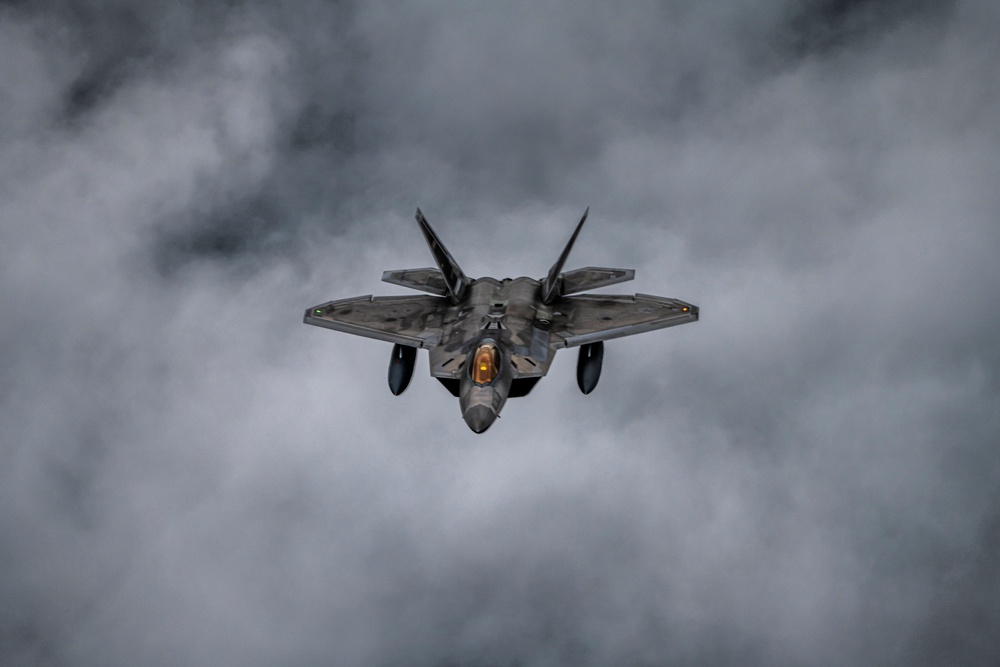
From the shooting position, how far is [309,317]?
140 ft

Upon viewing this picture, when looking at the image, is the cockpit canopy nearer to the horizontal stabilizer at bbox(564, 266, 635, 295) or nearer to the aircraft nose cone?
the aircraft nose cone

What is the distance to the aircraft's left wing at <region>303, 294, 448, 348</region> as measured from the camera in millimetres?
41281

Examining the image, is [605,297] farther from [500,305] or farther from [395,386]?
[395,386]

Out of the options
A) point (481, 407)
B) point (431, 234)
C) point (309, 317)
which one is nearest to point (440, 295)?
point (431, 234)

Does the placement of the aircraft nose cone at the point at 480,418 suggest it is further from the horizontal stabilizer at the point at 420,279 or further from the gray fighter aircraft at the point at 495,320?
the horizontal stabilizer at the point at 420,279

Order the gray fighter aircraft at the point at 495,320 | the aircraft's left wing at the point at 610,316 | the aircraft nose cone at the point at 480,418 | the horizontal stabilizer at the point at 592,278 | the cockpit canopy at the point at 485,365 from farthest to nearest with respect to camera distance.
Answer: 1. the horizontal stabilizer at the point at 592,278
2. the aircraft's left wing at the point at 610,316
3. the gray fighter aircraft at the point at 495,320
4. the cockpit canopy at the point at 485,365
5. the aircraft nose cone at the point at 480,418

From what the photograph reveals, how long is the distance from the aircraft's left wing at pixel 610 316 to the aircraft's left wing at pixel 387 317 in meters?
5.15

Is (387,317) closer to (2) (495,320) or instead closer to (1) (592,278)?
(2) (495,320)

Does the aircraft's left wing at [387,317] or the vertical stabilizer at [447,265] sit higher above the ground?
the vertical stabilizer at [447,265]

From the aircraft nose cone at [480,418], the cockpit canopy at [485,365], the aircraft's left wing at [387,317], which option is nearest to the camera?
the aircraft nose cone at [480,418]

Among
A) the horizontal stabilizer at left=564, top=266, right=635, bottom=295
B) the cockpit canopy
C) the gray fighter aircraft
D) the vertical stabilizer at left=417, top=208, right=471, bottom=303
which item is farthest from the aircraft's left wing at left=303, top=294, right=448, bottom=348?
the horizontal stabilizer at left=564, top=266, right=635, bottom=295

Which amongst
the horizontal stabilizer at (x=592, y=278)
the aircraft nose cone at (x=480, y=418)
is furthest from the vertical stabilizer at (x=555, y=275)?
the aircraft nose cone at (x=480, y=418)

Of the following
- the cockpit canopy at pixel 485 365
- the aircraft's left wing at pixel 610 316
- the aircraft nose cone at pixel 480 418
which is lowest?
the aircraft nose cone at pixel 480 418

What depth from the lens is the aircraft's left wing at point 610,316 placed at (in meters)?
40.6
